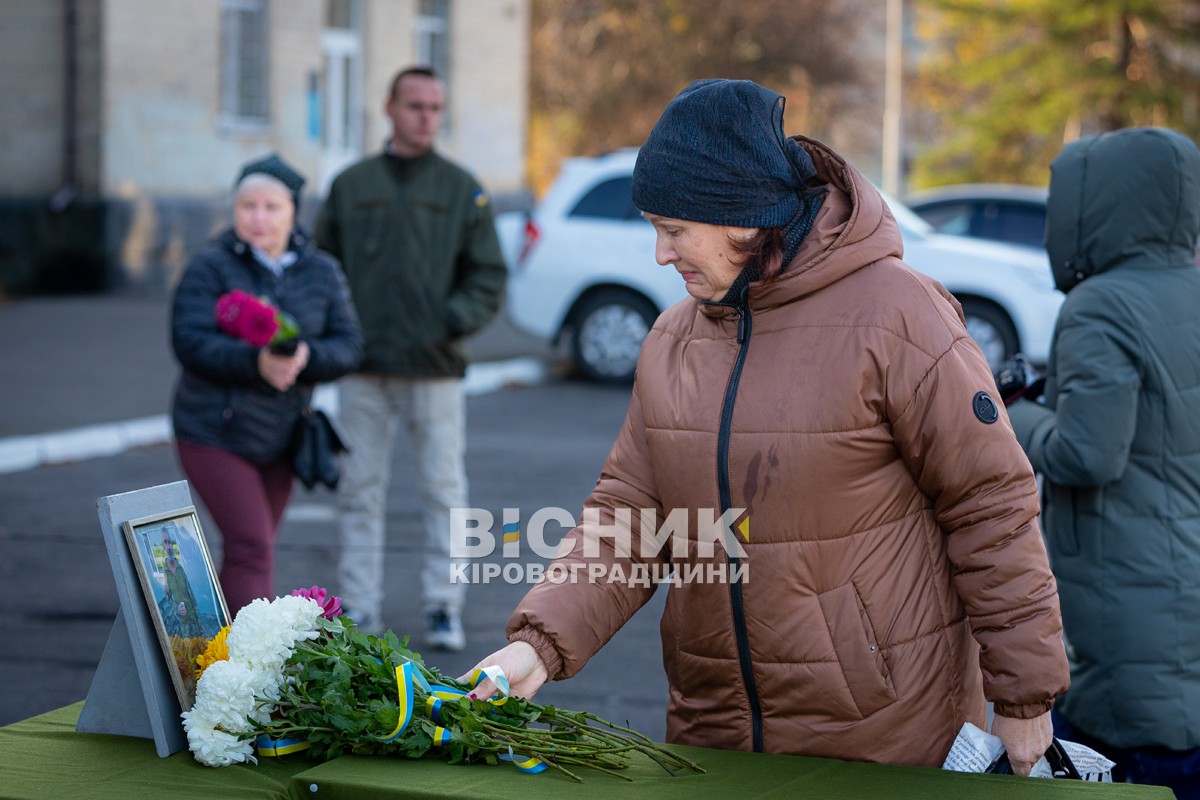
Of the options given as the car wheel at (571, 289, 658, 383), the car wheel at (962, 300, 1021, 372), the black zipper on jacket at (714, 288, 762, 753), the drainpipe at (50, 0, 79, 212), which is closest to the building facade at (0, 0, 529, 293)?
the drainpipe at (50, 0, 79, 212)

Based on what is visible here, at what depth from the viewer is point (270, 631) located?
8.77ft

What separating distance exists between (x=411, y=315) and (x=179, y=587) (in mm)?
3823

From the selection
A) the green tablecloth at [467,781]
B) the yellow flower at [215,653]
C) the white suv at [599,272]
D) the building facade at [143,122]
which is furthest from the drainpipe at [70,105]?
the green tablecloth at [467,781]

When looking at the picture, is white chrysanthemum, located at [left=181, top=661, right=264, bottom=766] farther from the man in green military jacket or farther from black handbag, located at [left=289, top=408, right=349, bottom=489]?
the man in green military jacket

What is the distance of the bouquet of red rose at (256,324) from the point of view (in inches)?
208

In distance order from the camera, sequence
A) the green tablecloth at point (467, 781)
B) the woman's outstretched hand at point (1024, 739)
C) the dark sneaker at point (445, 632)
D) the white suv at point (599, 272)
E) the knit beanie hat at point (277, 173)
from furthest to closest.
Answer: the white suv at point (599, 272), the dark sneaker at point (445, 632), the knit beanie hat at point (277, 173), the woman's outstretched hand at point (1024, 739), the green tablecloth at point (467, 781)

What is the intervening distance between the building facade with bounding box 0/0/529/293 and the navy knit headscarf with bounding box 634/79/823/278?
57.5 ft

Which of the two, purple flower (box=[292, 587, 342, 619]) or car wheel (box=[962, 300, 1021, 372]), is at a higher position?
purple flower (box=[292, 587, 342, 619])

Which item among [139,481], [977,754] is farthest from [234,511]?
[139,481]

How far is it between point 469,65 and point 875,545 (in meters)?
25.7

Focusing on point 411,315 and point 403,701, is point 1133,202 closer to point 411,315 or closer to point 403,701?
point 403,701

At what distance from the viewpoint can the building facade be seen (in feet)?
65.3

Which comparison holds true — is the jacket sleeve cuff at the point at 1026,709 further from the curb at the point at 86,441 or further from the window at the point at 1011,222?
the window at the point at 1011,222

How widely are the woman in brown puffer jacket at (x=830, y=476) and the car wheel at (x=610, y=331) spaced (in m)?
11.6
